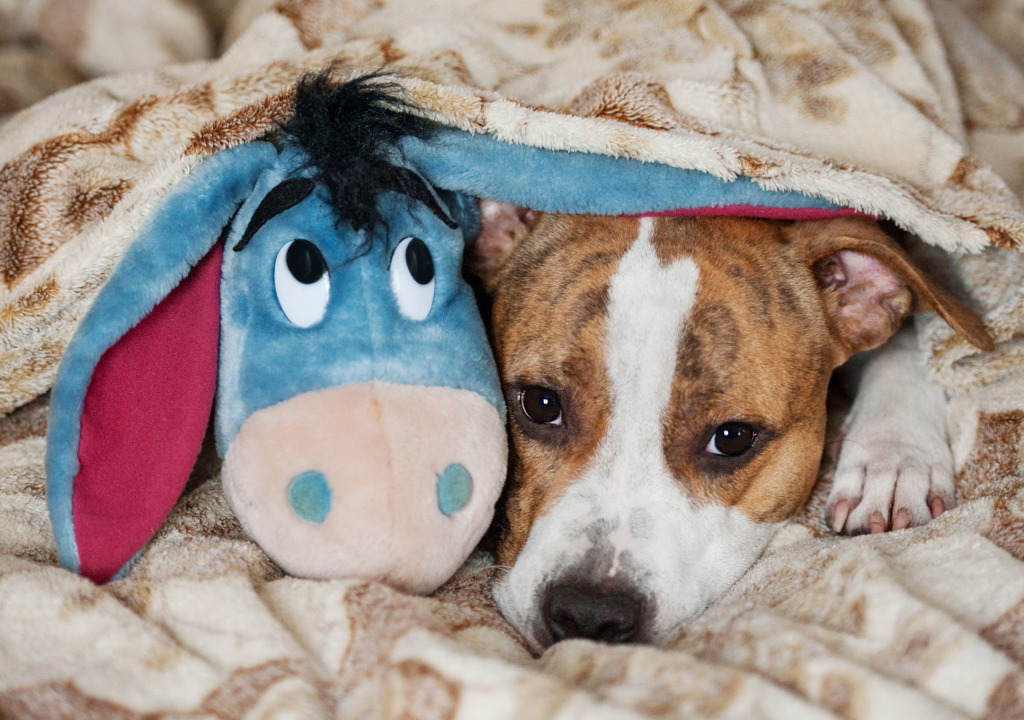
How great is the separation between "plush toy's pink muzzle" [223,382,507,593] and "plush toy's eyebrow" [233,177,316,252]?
16.0 inches

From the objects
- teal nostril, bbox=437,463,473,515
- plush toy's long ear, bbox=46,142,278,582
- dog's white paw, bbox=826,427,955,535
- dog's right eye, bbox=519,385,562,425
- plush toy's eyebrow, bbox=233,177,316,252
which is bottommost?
dog's white paw, bbox=826,427,955,535

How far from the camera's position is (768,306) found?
241cm

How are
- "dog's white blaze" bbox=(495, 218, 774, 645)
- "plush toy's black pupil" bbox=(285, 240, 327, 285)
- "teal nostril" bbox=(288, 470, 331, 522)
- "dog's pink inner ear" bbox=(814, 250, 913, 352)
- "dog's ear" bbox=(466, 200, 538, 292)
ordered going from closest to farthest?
1. "teal nostril" bbox=(288, 470, 331, 522)
2. "plush toy's black pupil" bbox=(285, 240, 327, 285)
3. "dog's white blaze" bbox=(495, 218, 774, 645)
4. "dog's pink inner ear" bbox=(814, 250, 913, 352)
5. "dog's ear" bbox=(466, 200, 538, 292)

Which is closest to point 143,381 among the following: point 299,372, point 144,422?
point 144,422

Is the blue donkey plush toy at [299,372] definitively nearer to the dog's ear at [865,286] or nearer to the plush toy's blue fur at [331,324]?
the plush toy's blue fur at [331,324]

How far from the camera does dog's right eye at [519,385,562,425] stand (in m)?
2.37

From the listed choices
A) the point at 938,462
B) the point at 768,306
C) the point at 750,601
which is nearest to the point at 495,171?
→ the point at 768,306

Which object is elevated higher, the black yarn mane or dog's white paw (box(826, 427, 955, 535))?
the black yarn mane

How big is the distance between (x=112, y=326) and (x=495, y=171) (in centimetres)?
101

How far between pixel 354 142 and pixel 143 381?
0.72 metres

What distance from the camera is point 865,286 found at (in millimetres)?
2617

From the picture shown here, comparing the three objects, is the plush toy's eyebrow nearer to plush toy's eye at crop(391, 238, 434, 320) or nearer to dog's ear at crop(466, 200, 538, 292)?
plush toy's eye at crop(391, 238, 434, 320)

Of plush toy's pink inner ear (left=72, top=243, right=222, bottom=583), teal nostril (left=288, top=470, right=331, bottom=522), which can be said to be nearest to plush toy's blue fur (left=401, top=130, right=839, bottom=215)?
plush toy's pink inner ear (left=72, top=243, right=222, bottom=583)

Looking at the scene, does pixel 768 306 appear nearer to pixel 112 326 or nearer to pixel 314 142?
pixel 314 142
